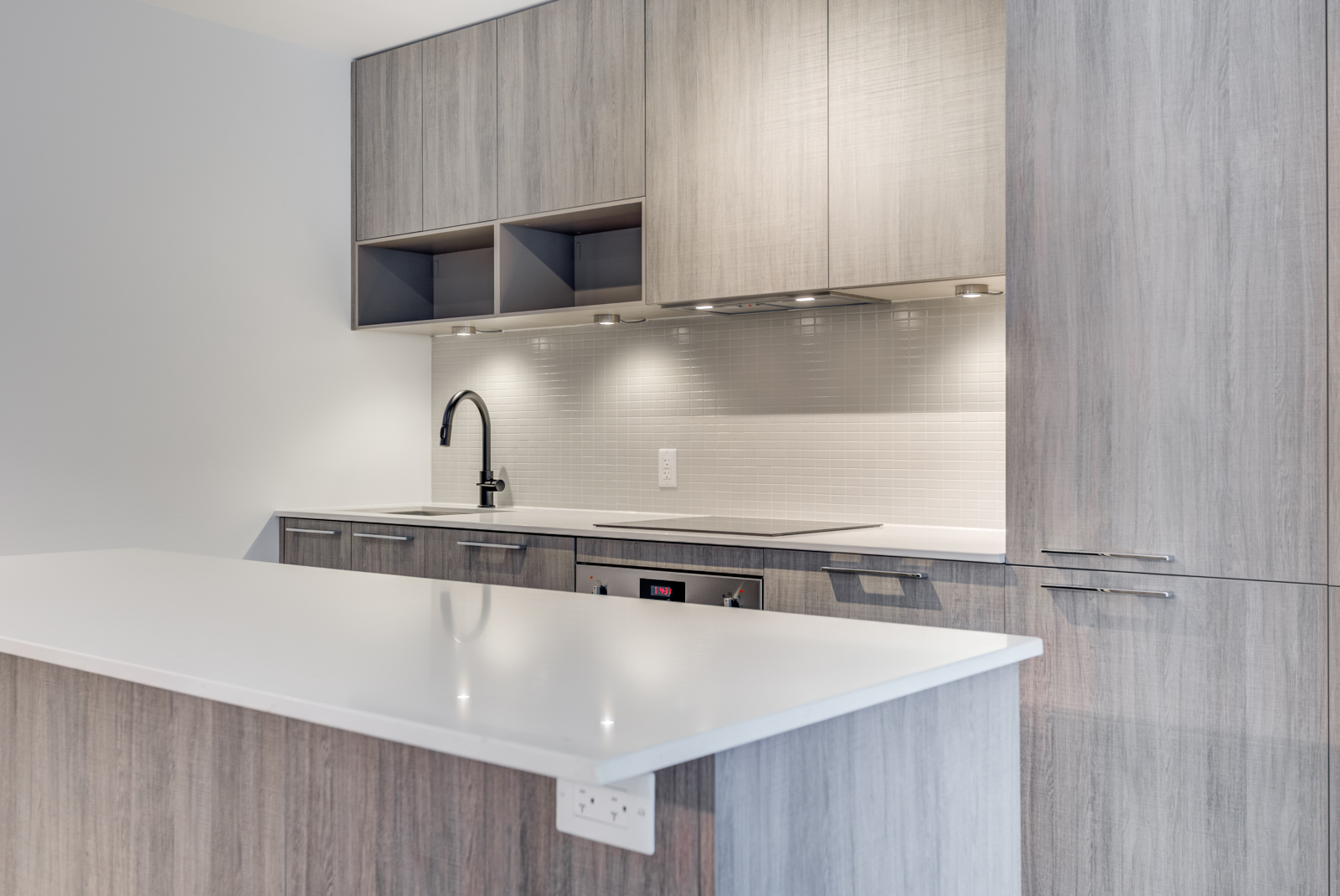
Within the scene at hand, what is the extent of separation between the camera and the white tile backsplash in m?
3.02

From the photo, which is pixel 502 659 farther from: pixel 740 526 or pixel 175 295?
pixel 175 295

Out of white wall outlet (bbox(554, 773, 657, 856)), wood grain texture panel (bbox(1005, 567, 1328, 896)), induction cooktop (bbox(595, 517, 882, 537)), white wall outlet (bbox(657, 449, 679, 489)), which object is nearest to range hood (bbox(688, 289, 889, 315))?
white wall outlet (bbox(657, 449, 679, 489))

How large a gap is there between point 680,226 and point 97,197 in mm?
1800

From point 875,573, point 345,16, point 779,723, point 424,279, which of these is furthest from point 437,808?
point 424,279

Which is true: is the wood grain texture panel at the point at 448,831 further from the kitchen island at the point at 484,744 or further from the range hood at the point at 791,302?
the range hood at the point at 791,302

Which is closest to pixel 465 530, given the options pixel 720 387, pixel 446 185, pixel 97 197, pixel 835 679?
pixel 720 387

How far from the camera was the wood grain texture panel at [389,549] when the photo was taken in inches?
136

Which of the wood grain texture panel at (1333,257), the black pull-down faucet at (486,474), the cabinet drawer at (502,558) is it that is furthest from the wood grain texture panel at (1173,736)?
the black pull-down faucet at (486,474)

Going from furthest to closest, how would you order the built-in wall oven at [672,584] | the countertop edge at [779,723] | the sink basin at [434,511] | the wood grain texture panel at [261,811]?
the sink basin at [434,511] < the built-in wall oven at [672,584] < the wood grain texture panel at [261,811] < the countertop edge at [779,723]

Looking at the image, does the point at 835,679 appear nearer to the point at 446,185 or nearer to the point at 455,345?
the point at 446,185

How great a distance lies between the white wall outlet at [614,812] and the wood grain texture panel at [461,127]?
2.89 meters

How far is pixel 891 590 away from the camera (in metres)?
2.48

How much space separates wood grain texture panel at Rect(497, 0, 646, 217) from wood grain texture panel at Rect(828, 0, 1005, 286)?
69 centimetres

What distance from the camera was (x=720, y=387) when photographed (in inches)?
139
